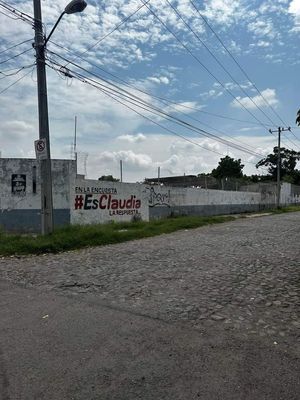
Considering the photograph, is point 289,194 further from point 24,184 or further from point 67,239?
point 67,239

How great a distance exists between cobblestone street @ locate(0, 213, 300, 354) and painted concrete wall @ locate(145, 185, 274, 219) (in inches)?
444

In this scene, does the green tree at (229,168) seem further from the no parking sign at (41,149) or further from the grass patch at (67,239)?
the no parking sign at (41,149)

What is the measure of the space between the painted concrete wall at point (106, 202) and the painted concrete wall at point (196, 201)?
1.29 meters

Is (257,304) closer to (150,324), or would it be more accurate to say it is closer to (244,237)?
(150,324)

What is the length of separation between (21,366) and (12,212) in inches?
565

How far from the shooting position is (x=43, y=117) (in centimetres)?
1405

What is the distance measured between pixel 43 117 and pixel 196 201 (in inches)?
703

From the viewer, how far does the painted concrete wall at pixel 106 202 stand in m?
18.9

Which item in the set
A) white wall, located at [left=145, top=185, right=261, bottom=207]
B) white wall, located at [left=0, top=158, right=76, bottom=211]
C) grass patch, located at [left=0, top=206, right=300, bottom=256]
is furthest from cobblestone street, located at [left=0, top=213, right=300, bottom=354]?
white wall, located at [left=145, top=185, right=261, bottom=207]

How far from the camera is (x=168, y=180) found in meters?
62.2

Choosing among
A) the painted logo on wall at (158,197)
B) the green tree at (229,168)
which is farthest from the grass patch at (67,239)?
the green tree at (229,168)

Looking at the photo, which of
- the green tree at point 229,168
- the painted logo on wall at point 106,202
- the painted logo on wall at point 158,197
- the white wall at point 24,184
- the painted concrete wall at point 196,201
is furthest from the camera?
the green tree at point 229,168

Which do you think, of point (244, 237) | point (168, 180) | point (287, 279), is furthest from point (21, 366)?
point (168, 180)

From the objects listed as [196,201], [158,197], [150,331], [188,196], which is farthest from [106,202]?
[150,331]
